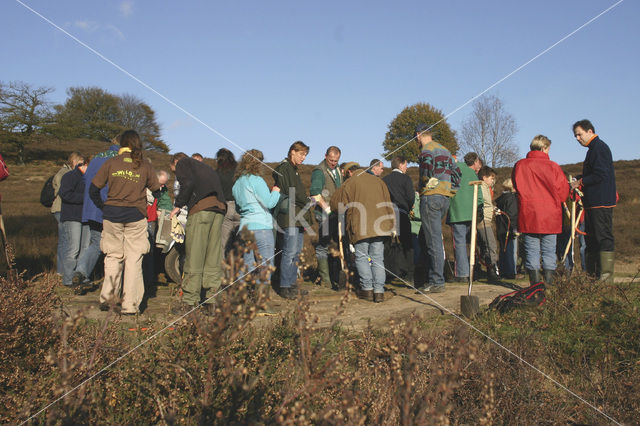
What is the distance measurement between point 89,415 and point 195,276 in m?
3.01

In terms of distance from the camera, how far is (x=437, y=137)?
57.3m

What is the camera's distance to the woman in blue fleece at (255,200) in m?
6.57

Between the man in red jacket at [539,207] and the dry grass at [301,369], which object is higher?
the man in red jacket at [539,207]

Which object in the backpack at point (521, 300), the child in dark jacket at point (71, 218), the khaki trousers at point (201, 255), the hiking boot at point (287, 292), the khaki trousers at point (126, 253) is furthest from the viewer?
the child in dark jacket at point (71, 218)

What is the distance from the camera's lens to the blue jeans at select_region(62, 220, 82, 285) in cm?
783

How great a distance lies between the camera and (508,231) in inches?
357

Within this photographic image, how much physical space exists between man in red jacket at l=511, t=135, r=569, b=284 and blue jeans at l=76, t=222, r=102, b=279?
245 inches

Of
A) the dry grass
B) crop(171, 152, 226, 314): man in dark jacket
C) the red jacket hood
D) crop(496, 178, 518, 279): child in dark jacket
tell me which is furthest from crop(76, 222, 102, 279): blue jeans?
crop(496, 178, 518, 279): child in dark jacket

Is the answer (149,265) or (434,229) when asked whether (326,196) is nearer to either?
(434,229)

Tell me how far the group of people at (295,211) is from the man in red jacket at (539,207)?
0.01m

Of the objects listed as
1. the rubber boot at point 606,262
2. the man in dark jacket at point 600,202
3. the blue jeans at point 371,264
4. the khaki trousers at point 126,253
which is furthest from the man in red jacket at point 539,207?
the khaki trousers at point 126,253

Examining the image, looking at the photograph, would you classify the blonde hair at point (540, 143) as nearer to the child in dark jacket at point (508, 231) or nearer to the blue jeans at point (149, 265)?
the child in dark jacket at point (508, 231)

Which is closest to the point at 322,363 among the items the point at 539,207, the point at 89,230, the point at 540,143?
the point at 539,207

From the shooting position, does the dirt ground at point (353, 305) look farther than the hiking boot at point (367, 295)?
No
